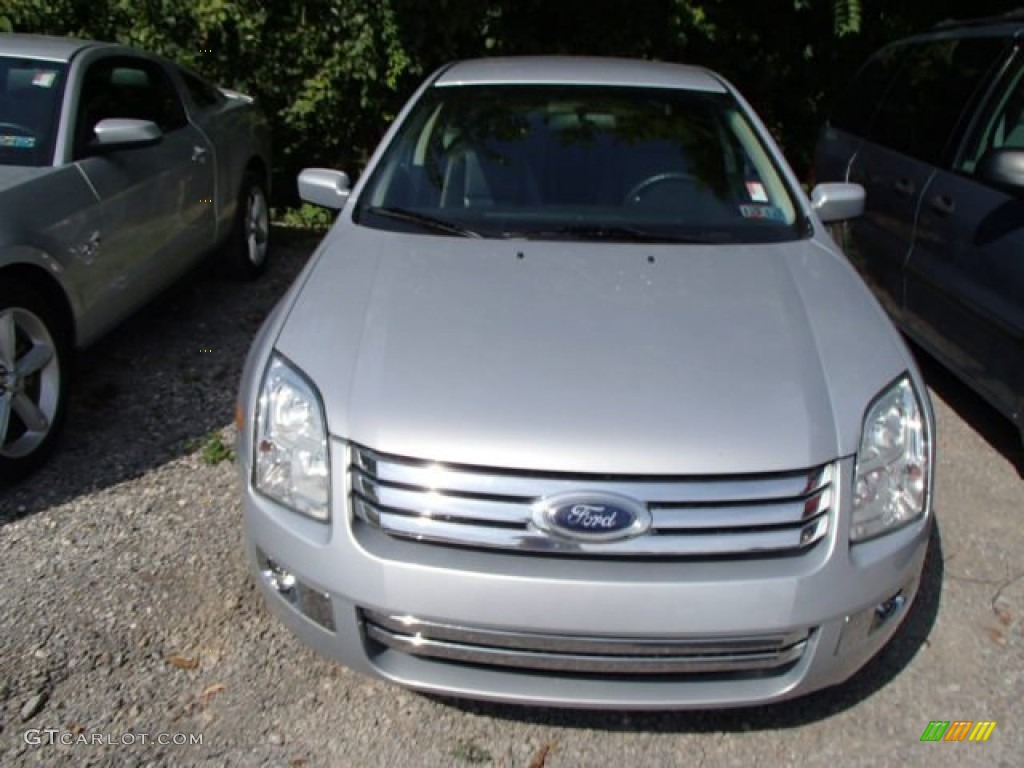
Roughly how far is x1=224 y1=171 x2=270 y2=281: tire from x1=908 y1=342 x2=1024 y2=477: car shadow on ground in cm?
380

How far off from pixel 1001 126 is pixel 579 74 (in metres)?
1.85

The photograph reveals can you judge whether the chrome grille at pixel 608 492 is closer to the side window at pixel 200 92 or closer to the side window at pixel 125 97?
the side window at pixel 125 97

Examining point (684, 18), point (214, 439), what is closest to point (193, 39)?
point (684, 18)

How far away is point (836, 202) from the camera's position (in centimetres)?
348

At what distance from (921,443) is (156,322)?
4.05 meters

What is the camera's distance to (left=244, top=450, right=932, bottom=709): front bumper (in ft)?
6.79

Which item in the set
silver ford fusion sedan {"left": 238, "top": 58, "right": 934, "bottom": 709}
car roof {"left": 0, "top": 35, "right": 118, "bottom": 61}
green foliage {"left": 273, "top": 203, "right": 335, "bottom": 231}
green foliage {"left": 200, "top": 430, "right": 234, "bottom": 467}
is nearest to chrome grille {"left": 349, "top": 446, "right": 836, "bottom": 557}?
silver ford fusion sedan {"left": 238, "top": 58, "right": 934, "bottom": 709}

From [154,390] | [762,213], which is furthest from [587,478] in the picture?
[154,390]

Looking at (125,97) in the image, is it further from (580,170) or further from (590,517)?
(590,517)

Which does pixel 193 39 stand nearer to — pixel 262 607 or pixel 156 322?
pixel 156 322

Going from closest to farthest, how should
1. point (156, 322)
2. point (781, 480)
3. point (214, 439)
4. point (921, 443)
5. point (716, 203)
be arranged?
point (781, 480)
point (921, 443)
point (716, 203)
point (214, 439)
point (156, 322)

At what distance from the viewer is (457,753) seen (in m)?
2.41

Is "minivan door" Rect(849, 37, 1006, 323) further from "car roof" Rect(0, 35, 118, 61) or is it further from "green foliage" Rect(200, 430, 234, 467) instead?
"car roof" Rect(0, 35, 118, 61)

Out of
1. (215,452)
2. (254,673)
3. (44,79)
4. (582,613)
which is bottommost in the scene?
(215,452)
